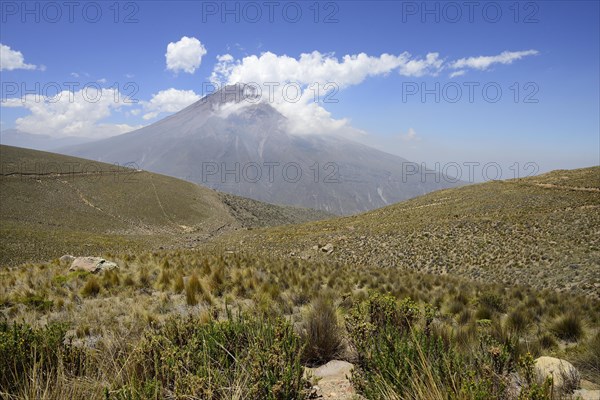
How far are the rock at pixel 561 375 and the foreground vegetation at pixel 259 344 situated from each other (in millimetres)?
252

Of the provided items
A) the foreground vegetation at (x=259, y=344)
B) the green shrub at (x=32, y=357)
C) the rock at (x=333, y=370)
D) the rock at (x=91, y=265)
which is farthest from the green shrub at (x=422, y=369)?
the rock at (x=91, y=265)

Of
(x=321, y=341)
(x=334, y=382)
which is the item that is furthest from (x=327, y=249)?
(x=334, y=382)

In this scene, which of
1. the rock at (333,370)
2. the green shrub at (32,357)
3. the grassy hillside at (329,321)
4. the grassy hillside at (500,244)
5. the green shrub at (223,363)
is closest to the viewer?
the green shrub at (223,363)

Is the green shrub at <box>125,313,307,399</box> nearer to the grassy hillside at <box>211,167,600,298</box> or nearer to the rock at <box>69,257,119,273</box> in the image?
the rock at <box>69,257,119,273</box>

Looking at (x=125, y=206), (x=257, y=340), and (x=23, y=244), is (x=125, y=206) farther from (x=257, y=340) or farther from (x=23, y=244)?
(x=257, y=340)

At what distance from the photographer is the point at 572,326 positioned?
630cm

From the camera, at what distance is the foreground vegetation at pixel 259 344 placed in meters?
3.08

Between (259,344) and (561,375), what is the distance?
129 inches

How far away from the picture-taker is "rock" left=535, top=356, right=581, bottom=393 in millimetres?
3358

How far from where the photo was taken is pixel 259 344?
3855 mm

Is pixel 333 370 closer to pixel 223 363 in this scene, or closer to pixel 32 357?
pixel 223 363

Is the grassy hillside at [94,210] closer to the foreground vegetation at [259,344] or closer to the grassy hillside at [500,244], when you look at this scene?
the grassy hillside at [500,244]

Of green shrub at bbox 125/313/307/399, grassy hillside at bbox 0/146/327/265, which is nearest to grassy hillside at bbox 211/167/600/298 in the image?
green shrub at bbox 125/313/307/399

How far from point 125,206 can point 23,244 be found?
30650 mm
